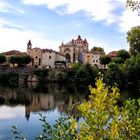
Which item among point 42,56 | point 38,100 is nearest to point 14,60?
point 42,56

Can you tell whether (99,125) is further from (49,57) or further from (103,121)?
(49,57)

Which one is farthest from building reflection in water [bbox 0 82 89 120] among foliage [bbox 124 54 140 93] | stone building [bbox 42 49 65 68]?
stone building [bbox 42 49 65 68]

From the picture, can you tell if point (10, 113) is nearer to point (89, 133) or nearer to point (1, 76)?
point (89, 133)

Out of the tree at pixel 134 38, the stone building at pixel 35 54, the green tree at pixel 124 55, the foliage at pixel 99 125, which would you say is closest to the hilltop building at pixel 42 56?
the stone building at pixel 35 54

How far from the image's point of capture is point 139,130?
806 cm

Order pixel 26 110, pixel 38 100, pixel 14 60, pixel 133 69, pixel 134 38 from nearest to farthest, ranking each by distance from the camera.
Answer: pixel 26 110, pixel 38 100, pixel 133 69, pixel 134 38, pixel 14 60

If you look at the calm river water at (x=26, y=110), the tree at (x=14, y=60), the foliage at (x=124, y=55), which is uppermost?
the foliage at (x=124, y=55)

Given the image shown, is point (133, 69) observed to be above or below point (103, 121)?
above

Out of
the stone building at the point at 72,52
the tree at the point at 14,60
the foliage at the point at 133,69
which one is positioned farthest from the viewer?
the stone building at the point at 72,52

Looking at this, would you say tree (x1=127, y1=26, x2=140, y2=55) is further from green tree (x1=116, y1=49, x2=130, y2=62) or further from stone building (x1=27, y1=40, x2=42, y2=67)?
stone building (x1=27, y1=40, x2=42, y2=67)

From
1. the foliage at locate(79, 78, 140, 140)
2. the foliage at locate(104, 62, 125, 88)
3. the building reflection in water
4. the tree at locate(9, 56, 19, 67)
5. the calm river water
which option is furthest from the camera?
the tree at locate(9, 56, 19, 67)

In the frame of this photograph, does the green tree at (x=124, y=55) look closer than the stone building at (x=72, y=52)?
Yes

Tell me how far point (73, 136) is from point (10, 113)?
36.4 meters

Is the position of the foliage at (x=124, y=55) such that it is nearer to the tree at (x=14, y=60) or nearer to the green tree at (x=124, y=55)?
the green tree at (x=124, y=55)
